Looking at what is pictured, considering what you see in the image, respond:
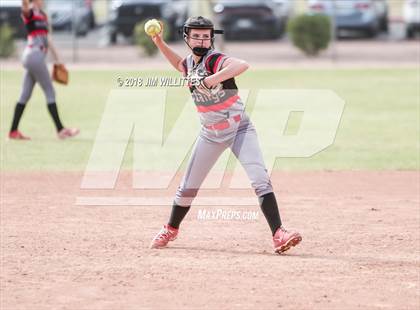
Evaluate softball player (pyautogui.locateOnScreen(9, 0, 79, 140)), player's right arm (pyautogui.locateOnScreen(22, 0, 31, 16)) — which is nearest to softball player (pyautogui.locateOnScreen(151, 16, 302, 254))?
player's right arm (pyautogui.locateOnScreen(22, 0, 31, 16))

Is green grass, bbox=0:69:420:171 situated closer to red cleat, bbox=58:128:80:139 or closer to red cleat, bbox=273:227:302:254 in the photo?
red cleat, bbox=58:128:80:139

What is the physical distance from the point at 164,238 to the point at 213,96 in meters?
1.56

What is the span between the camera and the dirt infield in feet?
26.7

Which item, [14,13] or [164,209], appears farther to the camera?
[14,13]

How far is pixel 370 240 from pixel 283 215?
158cm

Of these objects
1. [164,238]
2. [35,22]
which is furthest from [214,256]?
[35,22]

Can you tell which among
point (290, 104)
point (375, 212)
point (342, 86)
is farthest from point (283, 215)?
point (342, 86)

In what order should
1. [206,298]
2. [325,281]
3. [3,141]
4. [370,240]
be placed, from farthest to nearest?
[3,141]
[370,240]
[325,281]
[206,298]

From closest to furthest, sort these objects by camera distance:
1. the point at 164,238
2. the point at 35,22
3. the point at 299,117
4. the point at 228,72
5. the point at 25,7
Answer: the point at 228,72
the point at 164,238
the point at 25,7
the point at 35,22
the point at 299,117

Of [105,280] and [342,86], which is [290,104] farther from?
[105,280]

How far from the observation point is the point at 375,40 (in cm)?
4325

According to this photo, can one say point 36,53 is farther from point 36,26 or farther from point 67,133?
point 67,133

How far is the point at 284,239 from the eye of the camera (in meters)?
9.49

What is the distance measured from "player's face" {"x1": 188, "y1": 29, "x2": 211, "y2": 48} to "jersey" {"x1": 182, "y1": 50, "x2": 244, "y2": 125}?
0.40 feet
